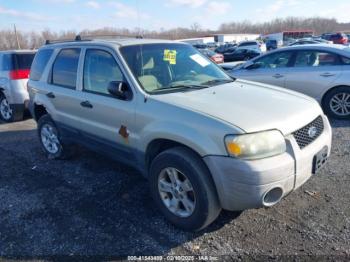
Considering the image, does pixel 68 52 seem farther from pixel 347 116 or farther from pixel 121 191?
pixel 347 116

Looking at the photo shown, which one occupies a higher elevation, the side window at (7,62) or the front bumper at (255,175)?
the side window at (7,62)

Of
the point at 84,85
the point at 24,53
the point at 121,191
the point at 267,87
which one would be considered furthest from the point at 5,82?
the point at 267,87

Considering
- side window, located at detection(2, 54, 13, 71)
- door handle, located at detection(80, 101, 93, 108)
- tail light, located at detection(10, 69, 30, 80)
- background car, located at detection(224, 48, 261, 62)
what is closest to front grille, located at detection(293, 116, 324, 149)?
door handle, located at detection(80, 101, 93, 108)

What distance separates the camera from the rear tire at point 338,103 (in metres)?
6.60

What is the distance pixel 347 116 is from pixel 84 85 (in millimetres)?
5274

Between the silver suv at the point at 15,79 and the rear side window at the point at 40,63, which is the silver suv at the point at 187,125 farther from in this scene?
the silver suv at the point at 15,79

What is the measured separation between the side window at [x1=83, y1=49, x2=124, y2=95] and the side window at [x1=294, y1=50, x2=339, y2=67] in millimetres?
4758

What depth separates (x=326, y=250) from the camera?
2.81 metres

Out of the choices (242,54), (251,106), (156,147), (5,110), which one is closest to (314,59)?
(251,106)

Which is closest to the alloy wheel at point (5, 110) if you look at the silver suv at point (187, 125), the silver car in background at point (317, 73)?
the silver suv at point (187, 125)

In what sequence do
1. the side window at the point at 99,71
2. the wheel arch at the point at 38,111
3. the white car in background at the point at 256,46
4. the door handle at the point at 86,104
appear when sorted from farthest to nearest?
the white car in background at the point at 256,46 < the wheel arch at the point at 38,111 < the door handle at the point at 86,104 < the side window at the point at 99,71

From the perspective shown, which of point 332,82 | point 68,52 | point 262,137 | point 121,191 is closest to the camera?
point 262,137

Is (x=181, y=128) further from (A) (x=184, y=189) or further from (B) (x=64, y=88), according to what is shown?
(B) (x=64, y=88)

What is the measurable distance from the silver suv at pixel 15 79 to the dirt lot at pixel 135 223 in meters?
3.61
